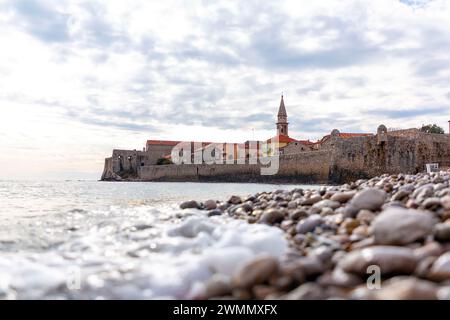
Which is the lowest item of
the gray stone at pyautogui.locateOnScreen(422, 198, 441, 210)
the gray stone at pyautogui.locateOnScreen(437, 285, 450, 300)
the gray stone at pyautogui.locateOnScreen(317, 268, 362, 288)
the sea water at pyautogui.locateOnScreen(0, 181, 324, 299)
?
the sea water at pyautogui.locateOnScreen(0, 181, 324, 299)

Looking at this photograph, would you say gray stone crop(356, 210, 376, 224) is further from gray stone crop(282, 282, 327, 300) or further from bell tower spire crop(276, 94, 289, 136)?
bell tower spire crop(276, 94, 289, 136)

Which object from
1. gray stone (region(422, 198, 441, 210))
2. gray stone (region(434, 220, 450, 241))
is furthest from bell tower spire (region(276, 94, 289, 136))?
gray stone (region(434, 220, 450, 241))

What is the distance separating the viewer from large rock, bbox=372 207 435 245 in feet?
9.57

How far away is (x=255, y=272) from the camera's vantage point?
99.1 inches

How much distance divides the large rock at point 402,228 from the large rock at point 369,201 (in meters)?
1.08

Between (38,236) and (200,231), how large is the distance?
2315mm

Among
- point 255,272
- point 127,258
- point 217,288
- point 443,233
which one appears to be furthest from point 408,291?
point 127,258

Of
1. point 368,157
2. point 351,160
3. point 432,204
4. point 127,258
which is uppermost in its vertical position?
point 368,157

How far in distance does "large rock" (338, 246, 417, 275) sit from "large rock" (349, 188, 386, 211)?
5.38ft

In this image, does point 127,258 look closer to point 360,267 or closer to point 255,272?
point 255,272

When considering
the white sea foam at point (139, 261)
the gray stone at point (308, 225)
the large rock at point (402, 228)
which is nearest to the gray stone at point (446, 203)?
the large rock at point (402, 228)

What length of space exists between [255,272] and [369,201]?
2.22 metres
